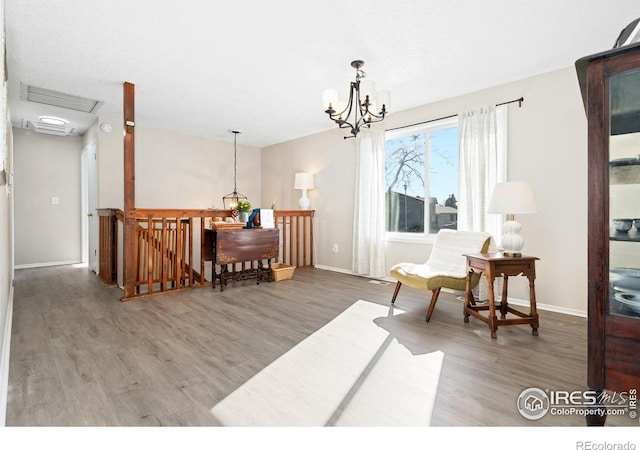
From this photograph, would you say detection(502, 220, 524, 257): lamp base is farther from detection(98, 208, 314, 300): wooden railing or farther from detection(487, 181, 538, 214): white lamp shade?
detection(98, 208, 314, 300): wooden railing

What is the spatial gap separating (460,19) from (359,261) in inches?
119

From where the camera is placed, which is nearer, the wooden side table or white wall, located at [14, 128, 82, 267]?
the wooden side table

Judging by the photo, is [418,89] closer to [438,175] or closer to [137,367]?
[438,175]

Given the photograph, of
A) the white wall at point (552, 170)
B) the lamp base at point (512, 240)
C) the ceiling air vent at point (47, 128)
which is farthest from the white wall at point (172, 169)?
the lamp base at point (512, 240)

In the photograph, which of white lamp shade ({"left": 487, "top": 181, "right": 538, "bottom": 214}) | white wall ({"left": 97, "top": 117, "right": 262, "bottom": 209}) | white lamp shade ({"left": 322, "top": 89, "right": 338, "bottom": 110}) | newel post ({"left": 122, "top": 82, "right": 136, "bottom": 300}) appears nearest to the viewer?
white lamp shade ({"left": 487, "top": 181, "right": 538, "bottom": 214})

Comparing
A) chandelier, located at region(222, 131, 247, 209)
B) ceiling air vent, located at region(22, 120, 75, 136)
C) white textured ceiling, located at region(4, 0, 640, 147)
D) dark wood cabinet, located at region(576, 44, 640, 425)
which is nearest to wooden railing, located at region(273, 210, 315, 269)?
chandelier, located at region(222, 131, 247, 209)

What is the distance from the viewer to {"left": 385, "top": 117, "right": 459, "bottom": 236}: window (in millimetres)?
3750

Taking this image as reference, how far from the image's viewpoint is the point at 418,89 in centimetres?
339

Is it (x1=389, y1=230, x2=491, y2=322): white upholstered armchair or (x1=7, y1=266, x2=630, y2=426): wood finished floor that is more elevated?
(x1=389, y1=230, x2=491, y2=322): white upholstered armchair

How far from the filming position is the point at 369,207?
14.3 feet

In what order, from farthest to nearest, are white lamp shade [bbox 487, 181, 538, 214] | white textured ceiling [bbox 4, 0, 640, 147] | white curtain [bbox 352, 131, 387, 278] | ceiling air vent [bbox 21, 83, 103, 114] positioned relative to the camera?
white curtain [bbox 352, 131, 387, 278], ceiling air vent [bbox 21, 83, 103, 114], white lamp shade [bbox 487, 181, 538, 214], white textured ceiling [bbox 4, 0, 640, 147]

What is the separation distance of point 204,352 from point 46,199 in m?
5.13

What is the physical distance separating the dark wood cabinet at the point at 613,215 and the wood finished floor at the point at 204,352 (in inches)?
17.1
